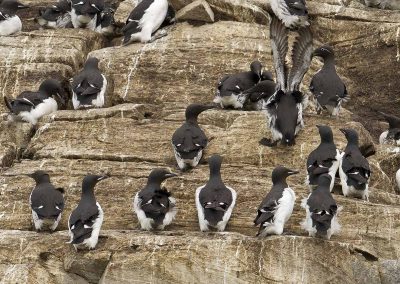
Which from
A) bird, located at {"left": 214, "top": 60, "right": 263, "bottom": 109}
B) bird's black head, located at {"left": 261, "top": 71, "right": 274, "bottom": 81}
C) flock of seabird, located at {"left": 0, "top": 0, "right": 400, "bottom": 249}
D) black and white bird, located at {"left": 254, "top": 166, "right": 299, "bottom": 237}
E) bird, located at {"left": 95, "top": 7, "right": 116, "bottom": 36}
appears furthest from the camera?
bird, located at {"left": 95, "top": 7, "right": 116, "bottom": 36}

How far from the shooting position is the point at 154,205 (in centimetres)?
1742

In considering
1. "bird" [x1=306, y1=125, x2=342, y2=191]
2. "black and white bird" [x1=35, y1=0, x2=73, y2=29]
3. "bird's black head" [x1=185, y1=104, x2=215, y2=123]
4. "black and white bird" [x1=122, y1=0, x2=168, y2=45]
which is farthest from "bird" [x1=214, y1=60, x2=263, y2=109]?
"black and white bird" [x1=35, y1=0, x2=73, y2=29]

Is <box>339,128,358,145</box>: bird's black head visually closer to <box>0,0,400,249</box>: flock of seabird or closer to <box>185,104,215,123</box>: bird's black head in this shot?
<box>0,0,400,249</box>: flock of seabird

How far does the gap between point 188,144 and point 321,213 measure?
Answer: 107 inches

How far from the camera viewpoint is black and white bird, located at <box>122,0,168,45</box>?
22.3m

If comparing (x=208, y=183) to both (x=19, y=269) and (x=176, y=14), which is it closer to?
(x=19, y=269)

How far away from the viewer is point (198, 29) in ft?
73.9

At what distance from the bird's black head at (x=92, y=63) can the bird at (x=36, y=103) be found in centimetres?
53

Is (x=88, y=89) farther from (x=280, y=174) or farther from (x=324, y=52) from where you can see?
(x=280, y=174)

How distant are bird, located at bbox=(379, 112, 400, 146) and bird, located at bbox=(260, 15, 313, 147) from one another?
6.73 feet

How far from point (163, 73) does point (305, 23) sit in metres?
2.53

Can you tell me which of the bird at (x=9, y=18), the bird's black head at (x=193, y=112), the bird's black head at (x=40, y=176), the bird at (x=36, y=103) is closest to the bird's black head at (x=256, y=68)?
the bird's black head at (x=193, y=112)

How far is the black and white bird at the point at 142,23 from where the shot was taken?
22297mm

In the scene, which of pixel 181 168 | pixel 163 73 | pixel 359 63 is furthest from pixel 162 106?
pixel 359 63
